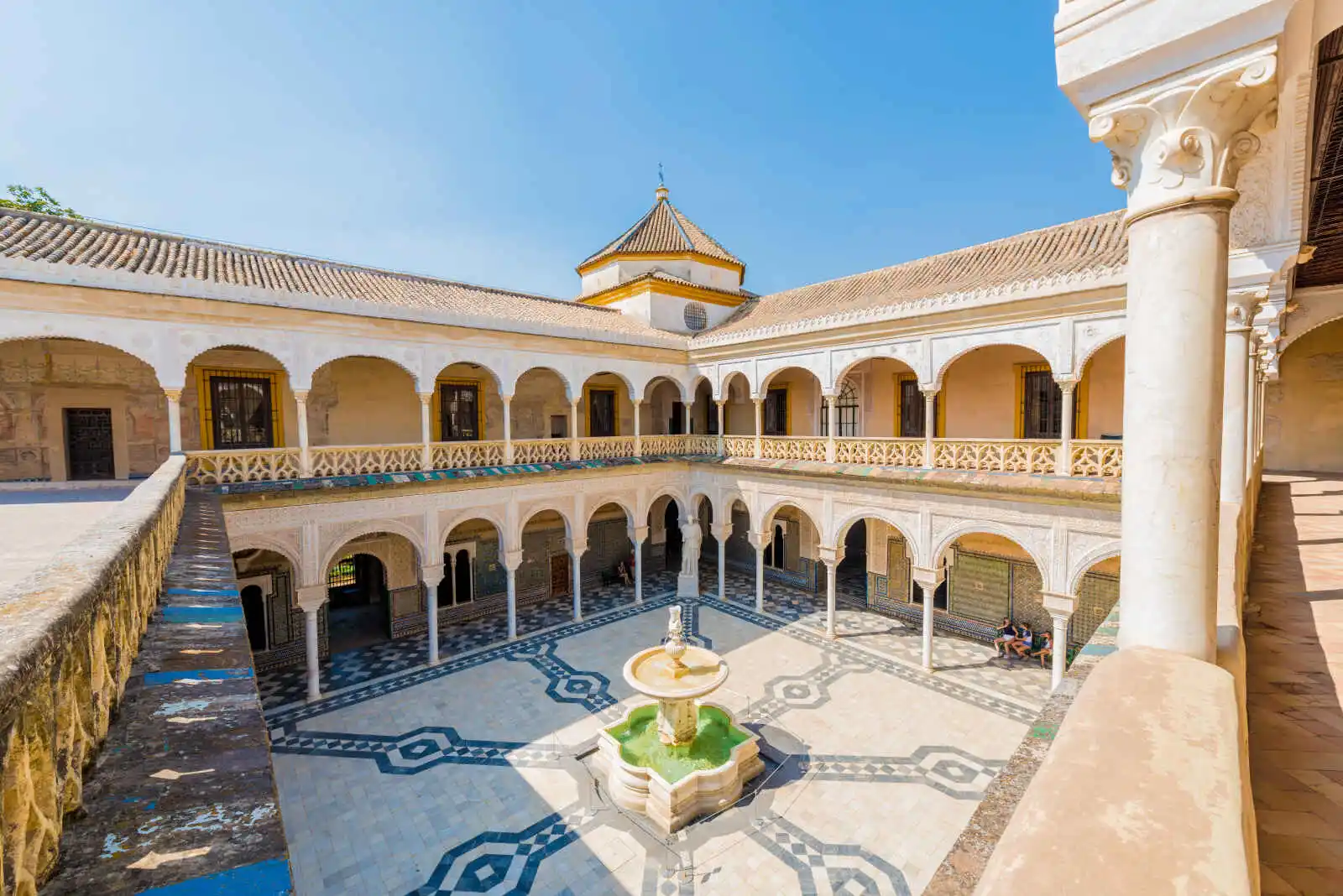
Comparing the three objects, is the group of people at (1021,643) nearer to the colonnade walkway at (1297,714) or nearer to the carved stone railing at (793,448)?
the carved stone railing at (793,448)

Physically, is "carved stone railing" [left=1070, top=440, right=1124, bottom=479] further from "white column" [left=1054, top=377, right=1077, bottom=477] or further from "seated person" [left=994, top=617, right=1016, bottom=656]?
"seated person" [left=994, top=617, right=1016, bottom=656]

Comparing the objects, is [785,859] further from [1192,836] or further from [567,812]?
[1192,836]

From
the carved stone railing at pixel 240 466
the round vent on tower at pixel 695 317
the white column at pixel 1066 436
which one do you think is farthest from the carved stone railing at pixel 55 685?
the round vent on tower at pixel 695 317

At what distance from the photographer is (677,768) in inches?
263

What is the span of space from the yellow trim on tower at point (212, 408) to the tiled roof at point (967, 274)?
8601mm

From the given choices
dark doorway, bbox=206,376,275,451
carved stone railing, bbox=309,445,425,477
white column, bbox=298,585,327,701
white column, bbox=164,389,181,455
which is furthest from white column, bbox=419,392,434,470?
white column, bbox=164,389,181,455

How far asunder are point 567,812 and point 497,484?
6.03 m

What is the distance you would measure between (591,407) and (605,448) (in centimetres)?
255

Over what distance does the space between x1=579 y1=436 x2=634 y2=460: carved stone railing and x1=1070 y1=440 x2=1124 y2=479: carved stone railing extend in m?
8.30

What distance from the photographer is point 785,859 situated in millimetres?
5746

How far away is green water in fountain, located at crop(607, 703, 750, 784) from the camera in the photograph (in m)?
6.73

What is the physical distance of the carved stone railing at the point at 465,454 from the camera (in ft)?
34.6

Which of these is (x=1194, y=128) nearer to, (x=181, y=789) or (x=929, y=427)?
(x=181, y=789)

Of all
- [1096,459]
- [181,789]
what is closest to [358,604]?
[181,789]
